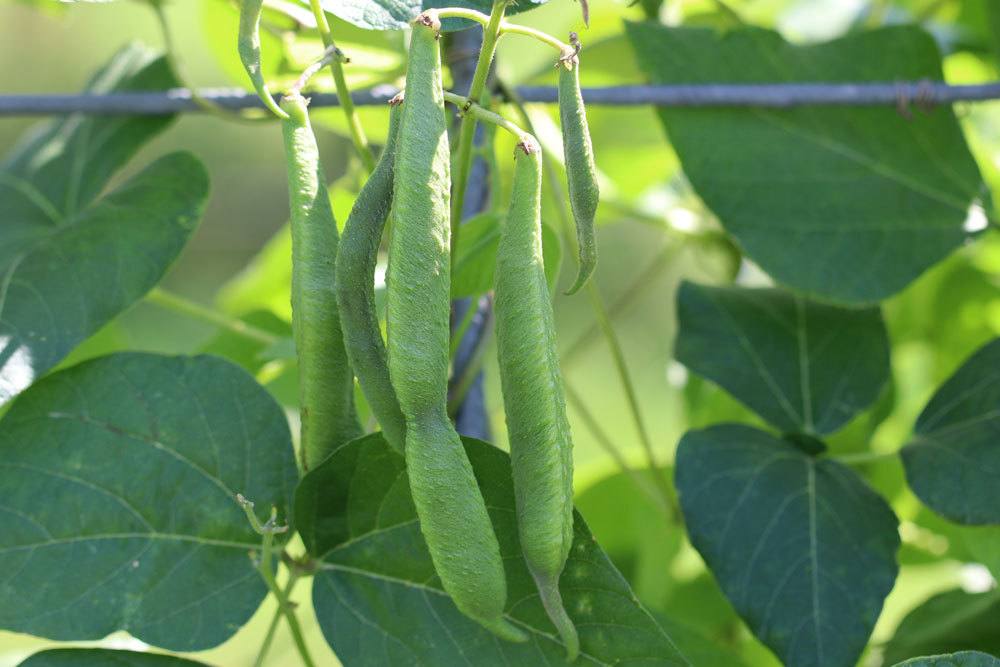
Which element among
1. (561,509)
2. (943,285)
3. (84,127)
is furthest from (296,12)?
(943,285)

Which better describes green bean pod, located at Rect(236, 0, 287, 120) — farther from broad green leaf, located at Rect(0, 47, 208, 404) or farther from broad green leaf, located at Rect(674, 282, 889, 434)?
broad green leaf, located at Rect(674, 282, 889, 434)

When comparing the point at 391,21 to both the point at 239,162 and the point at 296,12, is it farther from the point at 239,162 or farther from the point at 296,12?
the point at 239,162

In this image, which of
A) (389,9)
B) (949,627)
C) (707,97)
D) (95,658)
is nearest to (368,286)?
(389,9)

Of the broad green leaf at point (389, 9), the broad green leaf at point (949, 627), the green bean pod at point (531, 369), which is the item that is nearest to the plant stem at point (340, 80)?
the broad green leaf at point (389, 9)

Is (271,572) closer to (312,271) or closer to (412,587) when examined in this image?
(412,587)

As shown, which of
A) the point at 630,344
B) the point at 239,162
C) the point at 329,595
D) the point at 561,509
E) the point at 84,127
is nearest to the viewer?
the point at 561,509

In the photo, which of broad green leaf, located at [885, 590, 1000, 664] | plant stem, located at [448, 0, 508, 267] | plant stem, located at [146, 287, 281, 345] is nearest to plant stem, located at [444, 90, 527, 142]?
plant stem, located at [448, 0, 508, 267]
